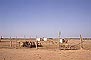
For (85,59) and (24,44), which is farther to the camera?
(24,44)

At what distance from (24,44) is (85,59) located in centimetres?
1819

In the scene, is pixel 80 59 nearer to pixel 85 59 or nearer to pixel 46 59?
pixel 85 59

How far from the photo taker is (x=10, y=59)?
1627 cm

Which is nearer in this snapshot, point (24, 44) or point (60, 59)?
point (60, 59)

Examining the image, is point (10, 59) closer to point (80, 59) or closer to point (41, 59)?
point (41, 59)

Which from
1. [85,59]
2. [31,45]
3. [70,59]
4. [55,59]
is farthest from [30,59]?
[31,45]

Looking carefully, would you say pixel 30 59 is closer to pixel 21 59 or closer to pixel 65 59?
pixel 21 59

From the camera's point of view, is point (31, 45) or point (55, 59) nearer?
point (55, 59)

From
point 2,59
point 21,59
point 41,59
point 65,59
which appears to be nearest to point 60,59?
point 65,59

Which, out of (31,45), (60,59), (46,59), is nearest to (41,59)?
(46,59)

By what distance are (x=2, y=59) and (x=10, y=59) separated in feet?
2.14

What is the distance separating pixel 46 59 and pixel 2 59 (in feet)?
12.0

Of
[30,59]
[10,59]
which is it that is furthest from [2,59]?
[30,59]

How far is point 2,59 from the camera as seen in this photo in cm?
1614
